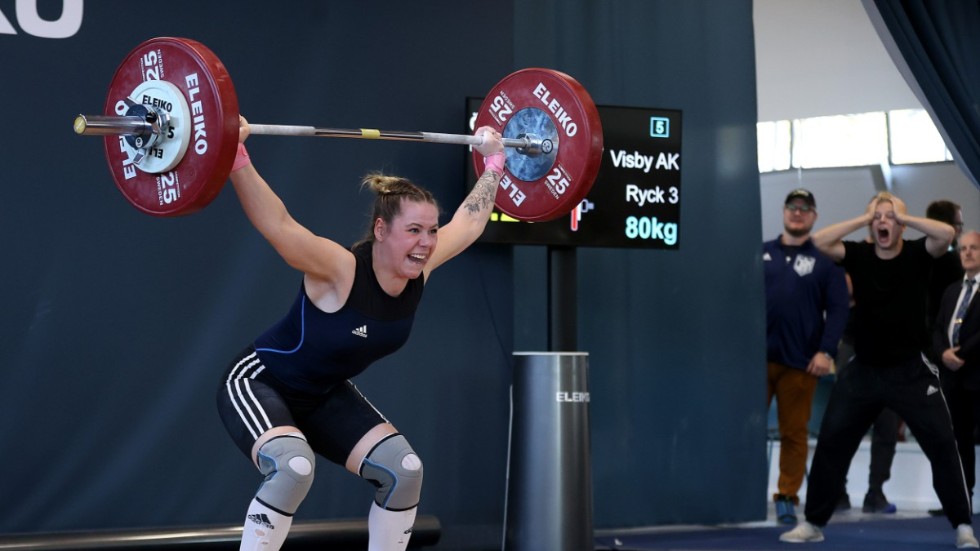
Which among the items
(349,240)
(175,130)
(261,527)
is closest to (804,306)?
(349,240)

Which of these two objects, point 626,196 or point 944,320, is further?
point 944,320

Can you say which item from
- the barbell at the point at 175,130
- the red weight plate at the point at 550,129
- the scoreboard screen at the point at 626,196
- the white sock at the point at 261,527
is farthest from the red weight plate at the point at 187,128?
the scoreboard screen at the point at 626,196

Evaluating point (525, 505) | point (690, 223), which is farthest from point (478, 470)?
point (690, 223)

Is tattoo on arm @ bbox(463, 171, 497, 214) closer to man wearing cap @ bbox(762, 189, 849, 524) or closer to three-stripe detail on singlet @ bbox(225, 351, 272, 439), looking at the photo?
three-stripe detail on singlet @ bbox(225, 351, 272, 439)

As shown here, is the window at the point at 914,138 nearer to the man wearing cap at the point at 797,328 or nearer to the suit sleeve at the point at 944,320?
the suit sleeve at the point at 944,320

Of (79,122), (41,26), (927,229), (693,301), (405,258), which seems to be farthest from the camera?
(693,301)

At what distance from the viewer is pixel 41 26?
13.4 feet

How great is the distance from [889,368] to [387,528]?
2298 millimetres

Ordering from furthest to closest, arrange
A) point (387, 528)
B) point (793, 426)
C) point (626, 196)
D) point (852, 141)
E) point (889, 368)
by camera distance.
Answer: point (852, 141) → point (793, 426) → point (626, 196) → point (889, 368) → point (387, 528)

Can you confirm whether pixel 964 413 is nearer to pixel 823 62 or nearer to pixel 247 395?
pixel 823 62

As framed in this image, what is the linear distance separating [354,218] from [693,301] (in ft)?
5.43

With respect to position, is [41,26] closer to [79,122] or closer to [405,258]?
[79,122]

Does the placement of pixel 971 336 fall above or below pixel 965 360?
above

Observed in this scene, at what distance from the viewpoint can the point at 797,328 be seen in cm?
531
